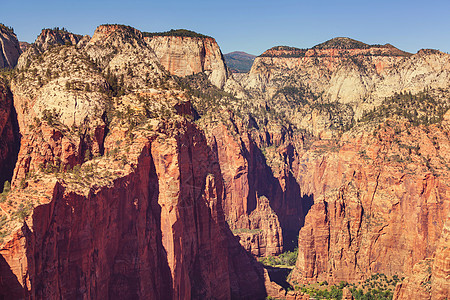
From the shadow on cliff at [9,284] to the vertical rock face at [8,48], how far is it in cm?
10178

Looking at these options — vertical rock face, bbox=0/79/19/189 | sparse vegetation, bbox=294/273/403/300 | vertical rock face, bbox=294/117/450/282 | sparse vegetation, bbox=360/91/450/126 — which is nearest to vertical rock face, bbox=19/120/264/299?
vertical rock face, bbox=0/79/19/189

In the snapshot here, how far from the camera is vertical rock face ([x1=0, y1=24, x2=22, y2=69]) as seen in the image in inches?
6156

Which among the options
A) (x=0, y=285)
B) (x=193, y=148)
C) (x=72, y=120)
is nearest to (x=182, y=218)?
(x=193, y=148)

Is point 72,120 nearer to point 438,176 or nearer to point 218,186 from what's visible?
point 218,186

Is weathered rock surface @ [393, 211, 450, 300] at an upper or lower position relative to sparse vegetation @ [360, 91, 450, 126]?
lower

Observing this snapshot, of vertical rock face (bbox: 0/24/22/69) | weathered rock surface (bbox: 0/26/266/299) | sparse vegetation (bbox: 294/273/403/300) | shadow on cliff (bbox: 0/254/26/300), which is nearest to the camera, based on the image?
shadow on cliff (bbox: 0/254/26/300)

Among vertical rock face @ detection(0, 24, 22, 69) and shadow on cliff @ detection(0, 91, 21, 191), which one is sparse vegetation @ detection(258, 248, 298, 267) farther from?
shadow on cliff @ detection(0, 91, 21, 191)

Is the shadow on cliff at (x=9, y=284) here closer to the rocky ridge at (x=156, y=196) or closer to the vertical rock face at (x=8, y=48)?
the rocky ridge at (x=156, y=196)

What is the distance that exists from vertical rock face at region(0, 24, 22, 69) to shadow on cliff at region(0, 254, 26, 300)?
101779mm

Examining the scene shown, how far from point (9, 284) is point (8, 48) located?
11274 centimetres

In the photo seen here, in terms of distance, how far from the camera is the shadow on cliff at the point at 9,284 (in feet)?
203

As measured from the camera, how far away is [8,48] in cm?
16112

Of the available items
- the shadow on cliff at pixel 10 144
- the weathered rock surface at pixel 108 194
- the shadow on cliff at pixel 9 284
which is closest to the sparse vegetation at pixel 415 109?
the weathered rock surface at pixel 108 194

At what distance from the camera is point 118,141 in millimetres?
93250
